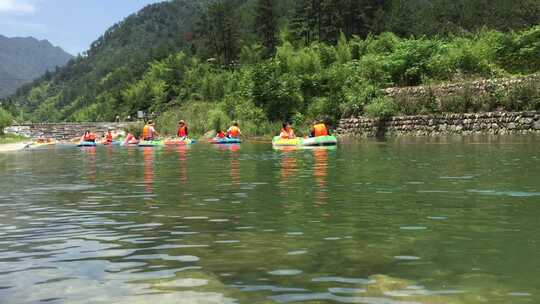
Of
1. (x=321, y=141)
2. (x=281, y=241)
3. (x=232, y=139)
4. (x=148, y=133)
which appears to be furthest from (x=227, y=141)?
(x=281, y=241)

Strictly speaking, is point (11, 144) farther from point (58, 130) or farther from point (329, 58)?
point (58, 130)

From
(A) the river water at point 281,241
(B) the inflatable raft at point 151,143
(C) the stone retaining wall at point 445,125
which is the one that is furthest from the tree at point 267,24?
(A) the river water at point 281,241

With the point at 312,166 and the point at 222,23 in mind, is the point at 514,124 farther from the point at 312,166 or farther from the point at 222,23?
the point at 222,23

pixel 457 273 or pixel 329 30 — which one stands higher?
pixel 329 30

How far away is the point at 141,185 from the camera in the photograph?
12789mm

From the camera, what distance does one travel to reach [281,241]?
6.33 metres

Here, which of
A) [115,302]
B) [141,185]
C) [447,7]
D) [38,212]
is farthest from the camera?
[447,7]

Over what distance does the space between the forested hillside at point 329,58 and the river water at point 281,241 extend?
2380 centimetres

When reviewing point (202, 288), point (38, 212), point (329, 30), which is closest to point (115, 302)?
point (202, 288)

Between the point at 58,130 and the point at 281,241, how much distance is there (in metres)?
75.3

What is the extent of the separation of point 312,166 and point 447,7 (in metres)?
57.6

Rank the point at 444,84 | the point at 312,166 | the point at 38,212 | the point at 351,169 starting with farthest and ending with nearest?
the point at 444,84 → the point at 312,166 → the point at 351,169 → the point at 38,212

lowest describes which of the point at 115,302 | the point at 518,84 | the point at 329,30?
the point at 115,302

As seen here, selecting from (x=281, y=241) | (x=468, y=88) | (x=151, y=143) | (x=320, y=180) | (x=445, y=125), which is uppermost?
(x=468, y=88)
